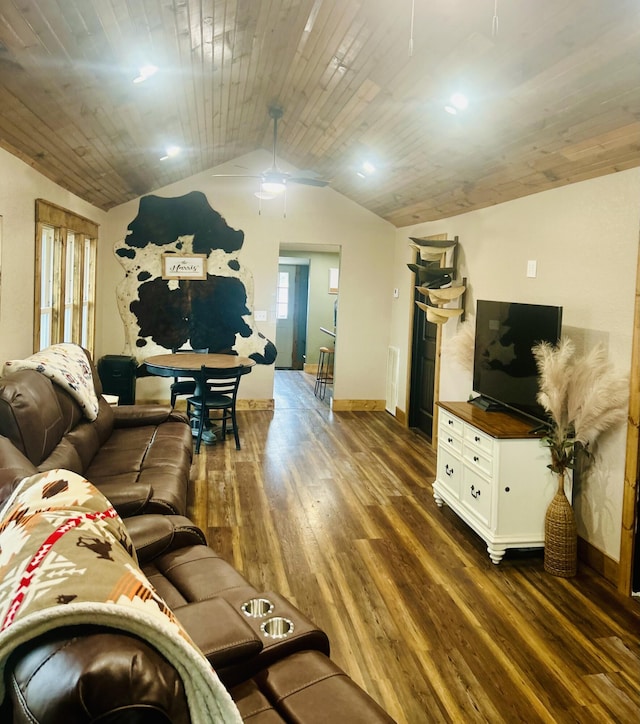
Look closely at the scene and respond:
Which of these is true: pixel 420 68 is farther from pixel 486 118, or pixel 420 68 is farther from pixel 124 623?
pixel 124 623

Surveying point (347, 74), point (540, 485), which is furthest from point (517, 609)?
point (347, 74)

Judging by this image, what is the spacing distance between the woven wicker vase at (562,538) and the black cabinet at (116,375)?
16.2 ft

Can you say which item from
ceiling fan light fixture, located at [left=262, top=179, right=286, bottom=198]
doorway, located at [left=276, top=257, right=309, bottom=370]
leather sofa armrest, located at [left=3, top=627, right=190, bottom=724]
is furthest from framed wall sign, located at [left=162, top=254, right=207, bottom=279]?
leather sofa armrest, located at [left=3, top=627, right=190, bottom=724]

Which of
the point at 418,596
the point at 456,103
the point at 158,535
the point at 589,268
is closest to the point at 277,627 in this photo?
the point at 158,535

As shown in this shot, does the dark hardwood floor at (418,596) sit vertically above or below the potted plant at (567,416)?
below

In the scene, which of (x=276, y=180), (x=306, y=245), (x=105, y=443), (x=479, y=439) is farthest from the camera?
(x=306, y=245)

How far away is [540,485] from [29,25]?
3440 millimetres

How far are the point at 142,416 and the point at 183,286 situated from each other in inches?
119

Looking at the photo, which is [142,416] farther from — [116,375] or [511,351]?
[511,351]

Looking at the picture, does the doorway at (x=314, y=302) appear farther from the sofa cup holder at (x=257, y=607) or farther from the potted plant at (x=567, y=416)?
the sofa cup holder at (x=257, y=607)

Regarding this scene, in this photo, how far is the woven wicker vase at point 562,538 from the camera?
132 inches

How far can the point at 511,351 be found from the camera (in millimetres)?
3988

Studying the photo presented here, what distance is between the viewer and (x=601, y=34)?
2350 mm

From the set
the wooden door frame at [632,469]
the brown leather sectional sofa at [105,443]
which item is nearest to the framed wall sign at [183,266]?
the brown leather sectional sofa at [105,443]
